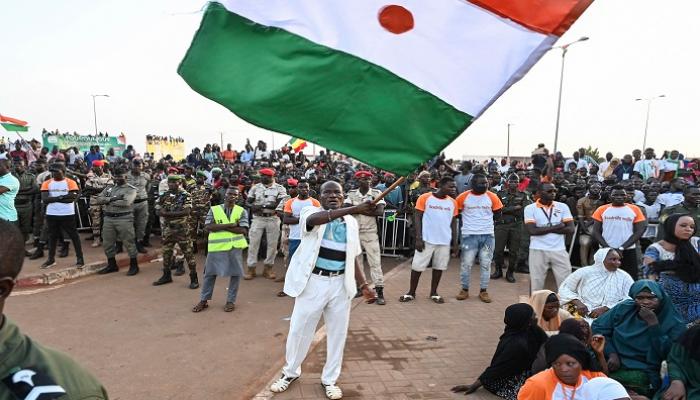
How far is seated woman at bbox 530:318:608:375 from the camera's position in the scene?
3.83 meters

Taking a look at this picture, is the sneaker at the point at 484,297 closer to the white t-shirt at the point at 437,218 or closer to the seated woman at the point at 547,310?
the white t-shirt at the point at 437,218

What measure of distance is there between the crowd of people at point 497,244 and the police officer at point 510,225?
0.09 feet

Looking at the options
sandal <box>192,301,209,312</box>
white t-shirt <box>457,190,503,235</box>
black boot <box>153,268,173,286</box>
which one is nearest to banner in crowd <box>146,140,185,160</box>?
black boot <box>153,268,173,286</box>

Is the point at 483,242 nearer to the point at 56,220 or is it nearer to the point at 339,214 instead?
the point at 339,214

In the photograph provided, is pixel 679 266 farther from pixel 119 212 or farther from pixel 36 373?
pixel 119 212

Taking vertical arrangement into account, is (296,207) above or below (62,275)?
above

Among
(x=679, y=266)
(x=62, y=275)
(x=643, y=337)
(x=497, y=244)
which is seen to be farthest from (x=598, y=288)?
(x=62, y=275)

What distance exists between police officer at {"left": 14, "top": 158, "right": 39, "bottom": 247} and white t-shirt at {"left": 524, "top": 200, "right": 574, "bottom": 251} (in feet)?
33.5

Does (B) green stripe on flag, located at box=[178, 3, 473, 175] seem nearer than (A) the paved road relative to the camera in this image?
Yes

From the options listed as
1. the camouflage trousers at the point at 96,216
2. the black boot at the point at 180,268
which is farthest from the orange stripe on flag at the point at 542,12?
the camouflage trousers at the point at 96,216

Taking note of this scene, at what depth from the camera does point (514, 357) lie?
4.36 metres

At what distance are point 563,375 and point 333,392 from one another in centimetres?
194

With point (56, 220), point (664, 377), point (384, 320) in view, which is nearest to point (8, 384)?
point (664, 377)

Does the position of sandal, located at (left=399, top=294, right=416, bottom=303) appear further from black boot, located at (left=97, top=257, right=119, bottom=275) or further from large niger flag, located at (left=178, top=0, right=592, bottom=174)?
black boot, located at (left=97, top=257, right=119, bottom=275)
